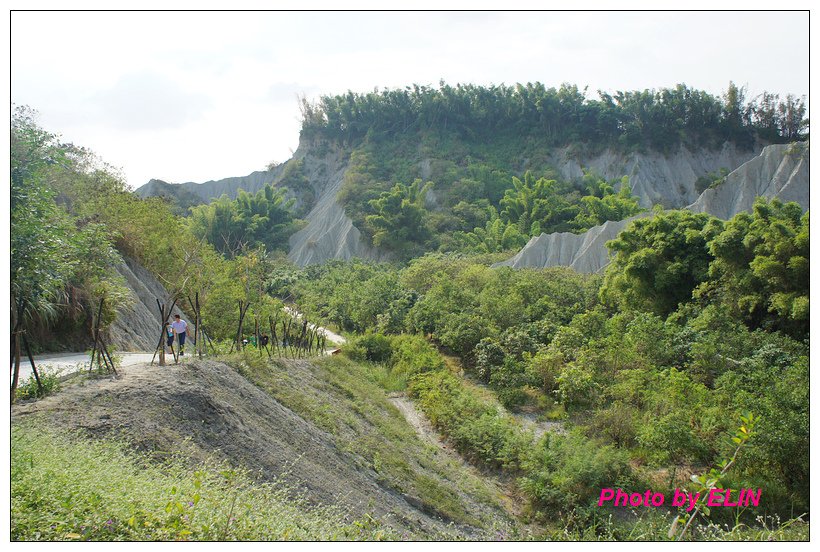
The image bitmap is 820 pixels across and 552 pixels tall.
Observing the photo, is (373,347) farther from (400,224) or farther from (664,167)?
(664,167)

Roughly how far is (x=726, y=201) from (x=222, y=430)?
106 feet

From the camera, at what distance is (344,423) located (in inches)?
470

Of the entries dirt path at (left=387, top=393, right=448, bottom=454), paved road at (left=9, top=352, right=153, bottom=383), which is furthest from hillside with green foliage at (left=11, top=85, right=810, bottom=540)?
paved road at (left=9, top=352, right=153, bottom=383)

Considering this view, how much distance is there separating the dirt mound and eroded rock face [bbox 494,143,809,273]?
2212 centimetres

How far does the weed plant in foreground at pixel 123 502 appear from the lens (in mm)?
4551

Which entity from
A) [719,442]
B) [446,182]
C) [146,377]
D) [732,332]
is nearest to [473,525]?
[719,442]

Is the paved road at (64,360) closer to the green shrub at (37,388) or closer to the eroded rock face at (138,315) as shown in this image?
the eroded rock face at (138,315)

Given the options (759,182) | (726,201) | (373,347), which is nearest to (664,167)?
(759,182)

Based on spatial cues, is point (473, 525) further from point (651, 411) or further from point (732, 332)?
point (732, 332)

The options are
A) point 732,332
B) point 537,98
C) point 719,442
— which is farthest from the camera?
point 537,98

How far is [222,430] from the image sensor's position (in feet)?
27.1

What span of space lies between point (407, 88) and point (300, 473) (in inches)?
2201

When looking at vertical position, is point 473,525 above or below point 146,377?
below

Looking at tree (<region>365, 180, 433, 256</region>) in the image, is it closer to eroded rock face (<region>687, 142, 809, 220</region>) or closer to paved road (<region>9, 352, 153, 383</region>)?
eroded rock face (<region>687, 142, 809, 220</region>)
